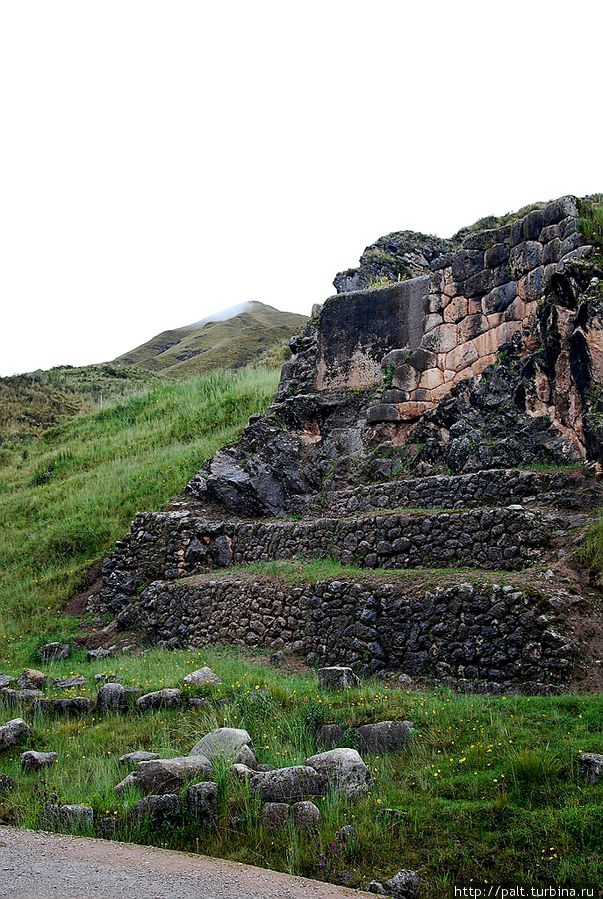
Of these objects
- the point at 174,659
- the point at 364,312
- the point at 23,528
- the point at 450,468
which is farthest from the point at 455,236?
the point at 174,659

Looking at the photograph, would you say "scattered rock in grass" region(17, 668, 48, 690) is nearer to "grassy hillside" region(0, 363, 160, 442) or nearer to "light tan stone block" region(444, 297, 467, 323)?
"light tan stone block" region(444, 297, 467, 323)

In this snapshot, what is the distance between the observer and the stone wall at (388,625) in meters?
9.39

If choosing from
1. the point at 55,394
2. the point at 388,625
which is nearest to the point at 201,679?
the point at 388,625

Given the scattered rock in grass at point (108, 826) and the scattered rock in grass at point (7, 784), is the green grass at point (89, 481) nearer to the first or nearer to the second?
the scattered rock in grass at point (7, 784)

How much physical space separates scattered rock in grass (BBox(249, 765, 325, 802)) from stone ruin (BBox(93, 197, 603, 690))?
3.22 metres

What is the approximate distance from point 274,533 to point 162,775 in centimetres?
833

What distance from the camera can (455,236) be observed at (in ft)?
85.5

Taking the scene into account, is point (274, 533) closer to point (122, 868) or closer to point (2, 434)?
point (122, 868)

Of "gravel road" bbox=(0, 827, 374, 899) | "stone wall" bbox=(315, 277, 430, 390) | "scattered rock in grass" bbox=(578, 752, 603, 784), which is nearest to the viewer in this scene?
"gravel road" bbox=(0, 827, 374, 899)

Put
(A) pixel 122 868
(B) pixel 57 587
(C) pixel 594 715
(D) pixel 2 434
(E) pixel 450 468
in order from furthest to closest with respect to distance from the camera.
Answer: (D) pixel 2 434
(B) pixel 57 587
(E) pixel 450 468
(C) pixel 594 715
(A) pixel 122 868

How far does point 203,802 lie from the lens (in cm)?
671

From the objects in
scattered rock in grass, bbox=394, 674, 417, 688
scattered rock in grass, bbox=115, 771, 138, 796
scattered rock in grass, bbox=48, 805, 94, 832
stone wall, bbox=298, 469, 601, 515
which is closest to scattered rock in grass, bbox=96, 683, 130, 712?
scattered rock in grass, bbox=115, 771, 138, 796

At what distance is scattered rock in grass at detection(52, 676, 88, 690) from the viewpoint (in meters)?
11.2

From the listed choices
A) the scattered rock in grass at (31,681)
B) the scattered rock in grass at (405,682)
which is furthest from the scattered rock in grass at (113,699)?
the scattered rock in grass at (405,682)
